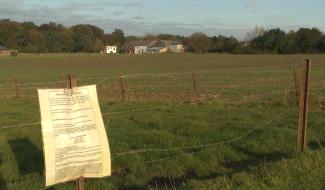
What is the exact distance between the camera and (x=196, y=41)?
6122 inches

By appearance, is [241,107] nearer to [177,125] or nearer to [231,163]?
[177,125]

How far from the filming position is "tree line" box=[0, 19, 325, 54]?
389ft

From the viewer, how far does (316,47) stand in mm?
117188

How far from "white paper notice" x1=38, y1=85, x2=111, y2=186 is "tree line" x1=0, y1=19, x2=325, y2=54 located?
116 metres

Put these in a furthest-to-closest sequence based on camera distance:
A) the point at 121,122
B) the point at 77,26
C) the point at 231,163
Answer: the point at 77,26 → the point at 121,122 → the point at 231,163

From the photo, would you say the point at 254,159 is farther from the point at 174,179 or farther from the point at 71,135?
the point at 71,135

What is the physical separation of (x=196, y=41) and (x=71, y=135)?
151677 mm

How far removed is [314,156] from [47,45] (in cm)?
15519

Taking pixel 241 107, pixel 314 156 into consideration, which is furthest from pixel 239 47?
pixel 314 156

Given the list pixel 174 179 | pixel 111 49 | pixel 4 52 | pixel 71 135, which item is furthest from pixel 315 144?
pixel 111 49

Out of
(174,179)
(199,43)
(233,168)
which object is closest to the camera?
(174,179)

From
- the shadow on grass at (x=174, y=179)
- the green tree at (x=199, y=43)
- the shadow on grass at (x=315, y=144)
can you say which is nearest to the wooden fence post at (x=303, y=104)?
the shadow on grass at (x=315, y=144)

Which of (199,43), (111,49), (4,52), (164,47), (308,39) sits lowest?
(111,49)

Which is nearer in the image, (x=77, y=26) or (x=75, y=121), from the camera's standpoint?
(x=75, y=121)
